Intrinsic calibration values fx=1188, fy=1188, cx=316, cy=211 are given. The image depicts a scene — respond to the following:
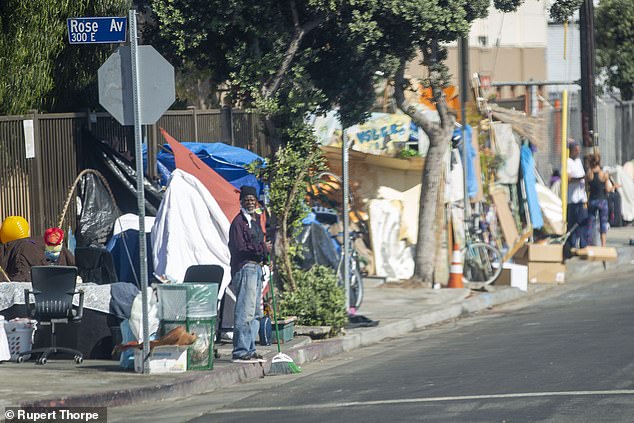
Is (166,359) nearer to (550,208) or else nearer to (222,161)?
(222,161)

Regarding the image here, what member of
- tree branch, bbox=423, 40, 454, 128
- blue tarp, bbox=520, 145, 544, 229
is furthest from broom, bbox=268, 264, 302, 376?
blue tarp, bbox=520, 145, 544, 229

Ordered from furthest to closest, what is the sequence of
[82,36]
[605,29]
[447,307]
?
1. [605,29]
2. [447,307]
3. [82,36]

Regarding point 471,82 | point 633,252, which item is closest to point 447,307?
point 471,82

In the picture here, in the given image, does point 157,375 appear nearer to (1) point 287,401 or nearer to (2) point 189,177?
(1) point 287,401

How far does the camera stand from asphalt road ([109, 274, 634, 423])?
933cm

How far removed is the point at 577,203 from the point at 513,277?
3.89 meters

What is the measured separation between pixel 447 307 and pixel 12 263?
6.67 m

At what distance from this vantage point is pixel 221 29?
14.7 meters

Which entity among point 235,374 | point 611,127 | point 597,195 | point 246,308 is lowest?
point 235,374

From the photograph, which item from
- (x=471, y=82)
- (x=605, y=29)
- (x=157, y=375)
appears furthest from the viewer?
(x=605, y=29)

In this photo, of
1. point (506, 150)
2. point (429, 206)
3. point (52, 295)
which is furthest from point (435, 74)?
point (52, 295)

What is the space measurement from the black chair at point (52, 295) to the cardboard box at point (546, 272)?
10520 millimetres

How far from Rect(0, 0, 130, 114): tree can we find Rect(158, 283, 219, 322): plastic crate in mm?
4555

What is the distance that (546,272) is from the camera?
68.5 feet
